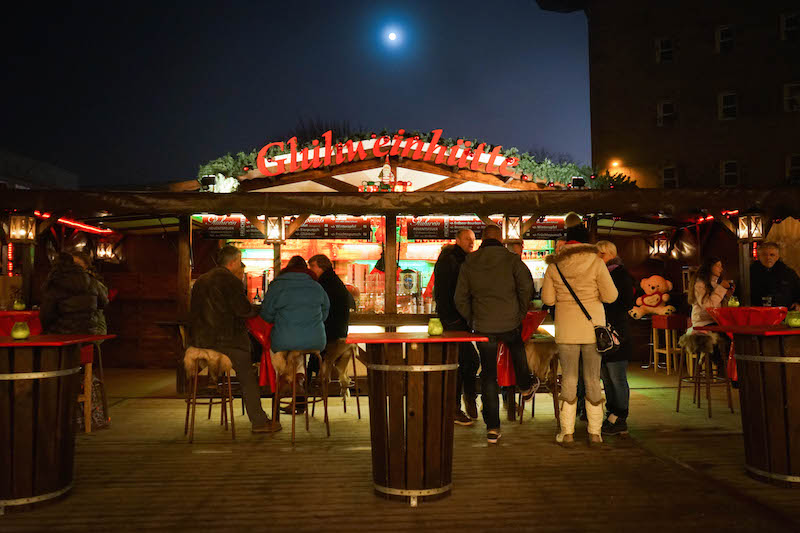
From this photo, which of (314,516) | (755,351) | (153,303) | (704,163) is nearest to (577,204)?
(755,351)

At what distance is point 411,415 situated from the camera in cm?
449

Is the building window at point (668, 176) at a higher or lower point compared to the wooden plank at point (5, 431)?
higher

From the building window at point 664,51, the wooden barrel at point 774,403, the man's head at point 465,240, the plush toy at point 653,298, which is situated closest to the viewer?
the wooden barrel at point 774,403

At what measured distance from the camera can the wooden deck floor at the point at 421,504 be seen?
4.13 meters

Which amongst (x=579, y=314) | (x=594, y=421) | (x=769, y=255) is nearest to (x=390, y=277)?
(x=579, y=314)

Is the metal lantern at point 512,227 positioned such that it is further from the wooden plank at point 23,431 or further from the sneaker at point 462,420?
the wooden plank at point 23,431

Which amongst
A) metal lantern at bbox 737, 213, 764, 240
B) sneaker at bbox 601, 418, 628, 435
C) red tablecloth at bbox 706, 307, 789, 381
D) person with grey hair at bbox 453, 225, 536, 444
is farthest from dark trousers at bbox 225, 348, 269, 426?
metal lantern at bbox 737, 213, 764, 240

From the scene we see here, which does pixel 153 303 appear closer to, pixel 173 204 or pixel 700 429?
pixel 173 204

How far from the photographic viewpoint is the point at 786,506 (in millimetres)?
4336

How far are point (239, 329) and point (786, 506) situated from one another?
16.3 feet

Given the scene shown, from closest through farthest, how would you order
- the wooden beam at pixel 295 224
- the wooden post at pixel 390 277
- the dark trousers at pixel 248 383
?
the dark trousers at pixel 248 383 → the wooden post at pixel 390 277 → the wooden beam at pixel 295 224

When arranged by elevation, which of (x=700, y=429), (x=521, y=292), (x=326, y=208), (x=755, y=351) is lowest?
(x=700, y=429)

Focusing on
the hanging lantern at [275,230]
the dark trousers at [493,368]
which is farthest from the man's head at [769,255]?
the hanging lantern at [275,230]

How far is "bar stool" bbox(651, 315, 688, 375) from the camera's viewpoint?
11594mm
